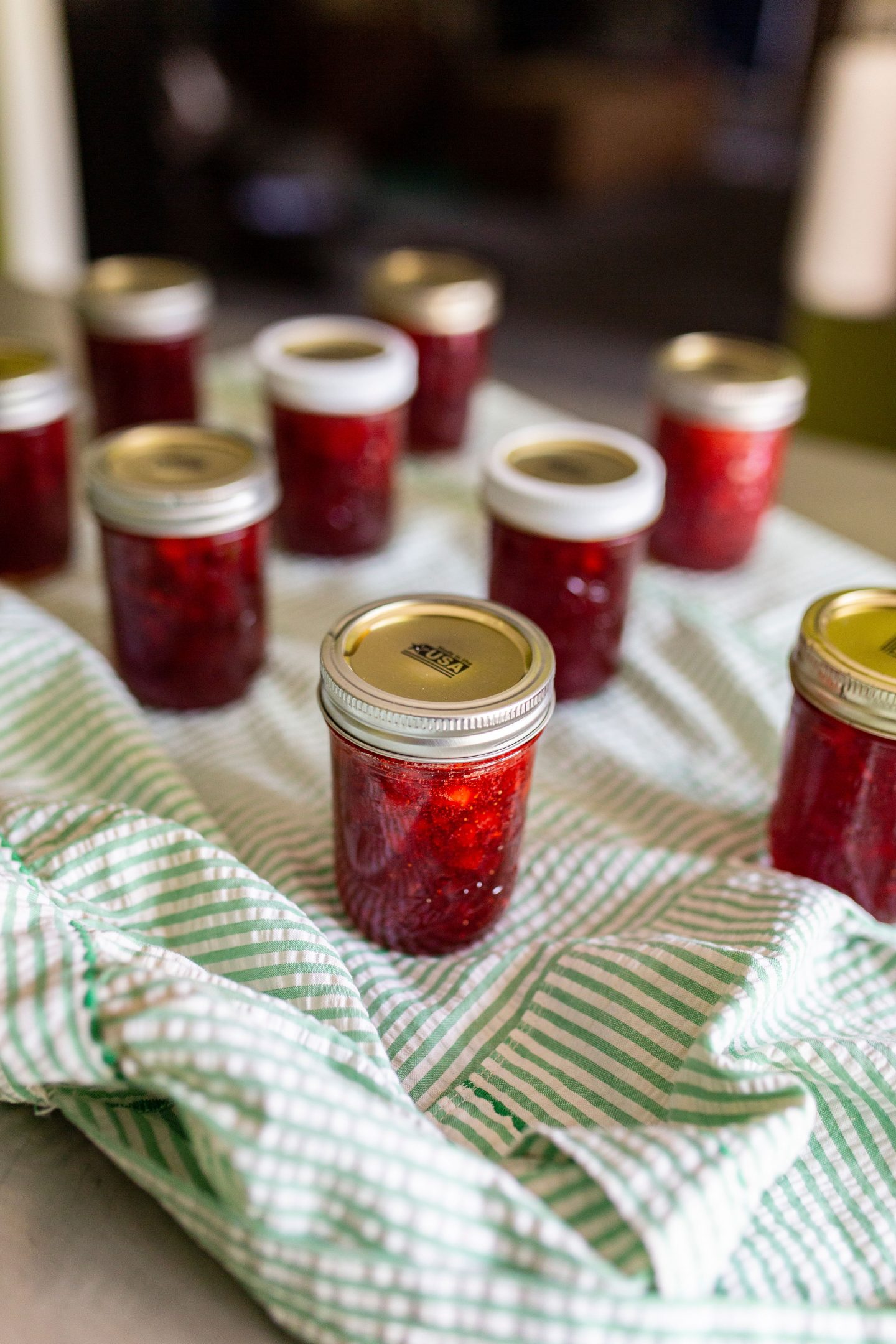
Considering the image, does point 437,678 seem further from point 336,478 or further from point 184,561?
point 336,478

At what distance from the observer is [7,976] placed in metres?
0.42

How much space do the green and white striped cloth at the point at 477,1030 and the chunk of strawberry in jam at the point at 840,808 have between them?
28 mm

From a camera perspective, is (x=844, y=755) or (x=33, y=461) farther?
(x=33, y=461)

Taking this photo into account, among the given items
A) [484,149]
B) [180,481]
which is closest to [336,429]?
[180,481]

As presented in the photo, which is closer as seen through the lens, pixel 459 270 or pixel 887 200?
pixel 459 270

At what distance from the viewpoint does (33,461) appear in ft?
2.52

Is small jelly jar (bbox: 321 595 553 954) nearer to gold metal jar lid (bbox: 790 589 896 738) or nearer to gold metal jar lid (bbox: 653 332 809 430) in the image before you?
gold metal jar lid (bbox: 790 589 896 738)

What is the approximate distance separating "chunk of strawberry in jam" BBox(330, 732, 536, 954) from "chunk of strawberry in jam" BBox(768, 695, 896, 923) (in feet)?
0.43

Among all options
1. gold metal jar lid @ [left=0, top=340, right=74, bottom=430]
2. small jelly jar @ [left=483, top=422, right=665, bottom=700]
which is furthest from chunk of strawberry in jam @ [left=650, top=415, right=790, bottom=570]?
gold metal jar lid @ [left=0, top=340, right=74, bottom=430]

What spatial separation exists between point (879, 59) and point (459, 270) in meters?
0.47

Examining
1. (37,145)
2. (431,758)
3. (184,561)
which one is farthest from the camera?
(37,145)

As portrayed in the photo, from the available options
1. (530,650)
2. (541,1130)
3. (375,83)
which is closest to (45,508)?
(530,650)

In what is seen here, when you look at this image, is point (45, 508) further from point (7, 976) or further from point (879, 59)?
point (879, 59)

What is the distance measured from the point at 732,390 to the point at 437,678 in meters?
0.41
